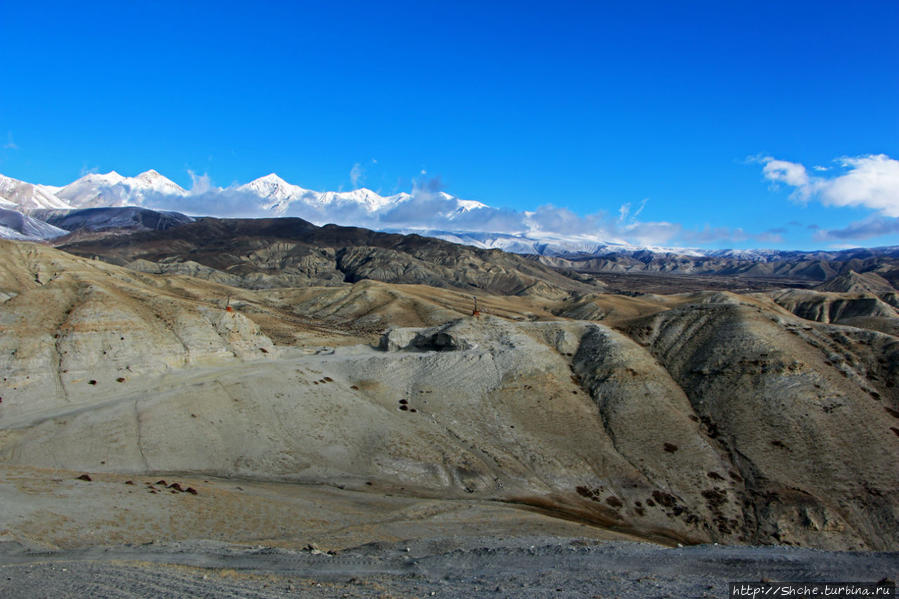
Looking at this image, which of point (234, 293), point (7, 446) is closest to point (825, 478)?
point (7, 446)

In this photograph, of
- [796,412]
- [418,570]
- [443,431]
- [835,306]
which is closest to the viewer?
[418,570]

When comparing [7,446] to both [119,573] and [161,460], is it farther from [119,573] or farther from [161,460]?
[119,573]

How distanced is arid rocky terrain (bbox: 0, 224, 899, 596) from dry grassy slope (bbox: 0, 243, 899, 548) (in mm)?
191

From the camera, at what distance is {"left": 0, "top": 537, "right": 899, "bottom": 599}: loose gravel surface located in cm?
1714

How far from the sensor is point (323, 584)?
59.7 ft

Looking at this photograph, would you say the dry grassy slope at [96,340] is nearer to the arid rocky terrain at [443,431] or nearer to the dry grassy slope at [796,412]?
the arid rocky terrain at [443,431]

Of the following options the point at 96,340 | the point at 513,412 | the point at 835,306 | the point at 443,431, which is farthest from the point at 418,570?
the point at 835,306

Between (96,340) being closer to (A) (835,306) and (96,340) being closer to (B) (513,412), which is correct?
(B) (513,412)

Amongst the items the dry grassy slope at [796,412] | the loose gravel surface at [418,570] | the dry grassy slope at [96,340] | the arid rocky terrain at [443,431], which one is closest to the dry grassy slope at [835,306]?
the arid rocky terrain at [443,431]

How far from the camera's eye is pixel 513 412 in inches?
2063

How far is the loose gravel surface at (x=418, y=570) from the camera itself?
17141mm

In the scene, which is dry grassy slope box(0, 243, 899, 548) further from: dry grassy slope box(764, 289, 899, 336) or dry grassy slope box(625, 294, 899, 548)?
dry grassy slope box(764, 289, 899, 336)

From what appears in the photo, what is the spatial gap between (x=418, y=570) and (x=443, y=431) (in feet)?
95.6

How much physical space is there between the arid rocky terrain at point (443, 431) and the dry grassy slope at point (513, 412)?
191 millimetres
